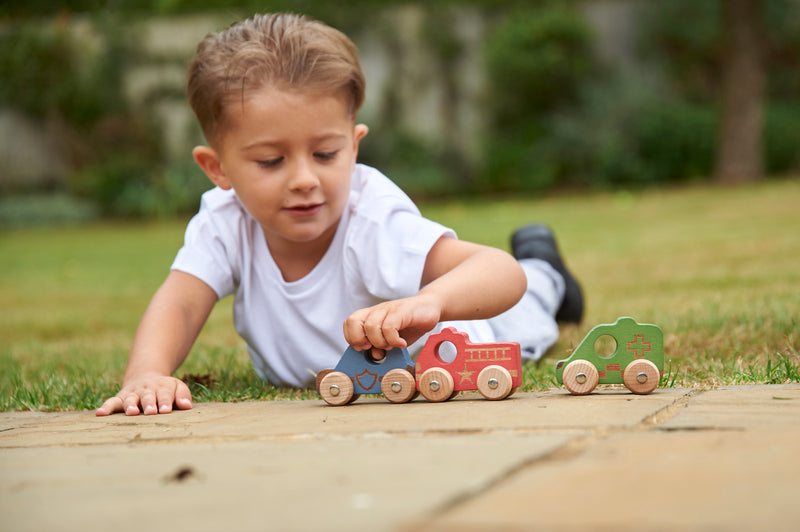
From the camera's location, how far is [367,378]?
218 centimetres

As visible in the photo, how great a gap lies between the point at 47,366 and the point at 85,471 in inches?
81.8

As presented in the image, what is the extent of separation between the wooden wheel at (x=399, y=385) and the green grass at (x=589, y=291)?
373 mm

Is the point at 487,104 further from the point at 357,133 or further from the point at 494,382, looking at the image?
the point at 494,382

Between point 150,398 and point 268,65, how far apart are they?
920 mm

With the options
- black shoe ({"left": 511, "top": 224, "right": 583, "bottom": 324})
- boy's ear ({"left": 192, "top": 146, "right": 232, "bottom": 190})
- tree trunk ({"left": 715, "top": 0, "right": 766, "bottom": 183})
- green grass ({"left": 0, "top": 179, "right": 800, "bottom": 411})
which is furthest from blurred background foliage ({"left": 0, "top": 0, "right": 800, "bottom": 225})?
boy's ear ({"left": 192, "top": 146, "right": 232, "bottom": 190})

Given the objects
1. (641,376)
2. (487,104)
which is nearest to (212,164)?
(641,376)

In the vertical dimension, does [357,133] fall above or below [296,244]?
above

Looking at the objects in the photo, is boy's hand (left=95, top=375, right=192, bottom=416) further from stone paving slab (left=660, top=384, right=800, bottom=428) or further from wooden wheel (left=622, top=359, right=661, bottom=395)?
stone paving slab (left=660, top=384, right=800, bottom=428)

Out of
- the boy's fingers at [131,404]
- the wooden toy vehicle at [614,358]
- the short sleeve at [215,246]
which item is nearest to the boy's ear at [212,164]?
the short sleeve at [215,246]

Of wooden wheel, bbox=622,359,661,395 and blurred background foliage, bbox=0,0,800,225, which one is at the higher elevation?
blurred background foliage, bbox=0,0,800,225

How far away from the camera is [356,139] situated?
2.67m

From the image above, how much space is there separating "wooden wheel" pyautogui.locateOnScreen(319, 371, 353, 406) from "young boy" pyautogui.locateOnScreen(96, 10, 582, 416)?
87 mm

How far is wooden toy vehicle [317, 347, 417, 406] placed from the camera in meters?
2.13

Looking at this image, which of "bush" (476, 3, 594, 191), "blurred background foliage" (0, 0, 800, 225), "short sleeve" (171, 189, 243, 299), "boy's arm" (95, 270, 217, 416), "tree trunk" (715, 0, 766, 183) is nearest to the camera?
"boy's arm" (95, 270, 217, 416)
